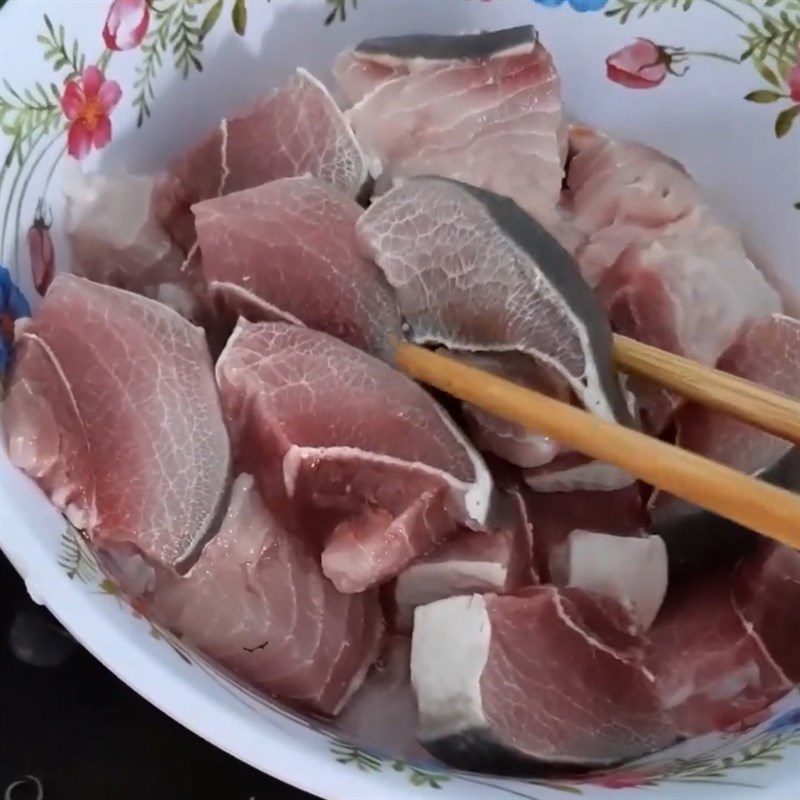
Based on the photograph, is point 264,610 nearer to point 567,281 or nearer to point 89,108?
point 567,281

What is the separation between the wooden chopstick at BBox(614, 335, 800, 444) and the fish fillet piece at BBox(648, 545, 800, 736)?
12 cm

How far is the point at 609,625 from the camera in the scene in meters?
0.80

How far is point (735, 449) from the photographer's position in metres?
0.86

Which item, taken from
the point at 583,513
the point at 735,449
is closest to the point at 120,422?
the point at 583,513

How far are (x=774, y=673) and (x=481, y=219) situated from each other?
42cm

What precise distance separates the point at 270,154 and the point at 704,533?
1.68 ft

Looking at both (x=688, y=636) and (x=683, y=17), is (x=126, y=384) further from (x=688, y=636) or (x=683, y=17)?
(x=683, y=17)

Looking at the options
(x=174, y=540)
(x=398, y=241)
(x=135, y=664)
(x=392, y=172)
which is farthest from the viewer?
(x=392, y=172)

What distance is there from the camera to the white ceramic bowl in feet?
2.10

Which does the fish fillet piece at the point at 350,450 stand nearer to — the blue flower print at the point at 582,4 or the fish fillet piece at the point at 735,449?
the fish fillet piece at the point at 735,449

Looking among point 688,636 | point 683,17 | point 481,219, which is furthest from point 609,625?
point 683,17

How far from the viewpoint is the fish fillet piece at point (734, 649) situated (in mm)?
792

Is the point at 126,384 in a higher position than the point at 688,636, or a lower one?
higher

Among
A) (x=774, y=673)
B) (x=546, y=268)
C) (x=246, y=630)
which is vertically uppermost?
(x=546, y=268)
